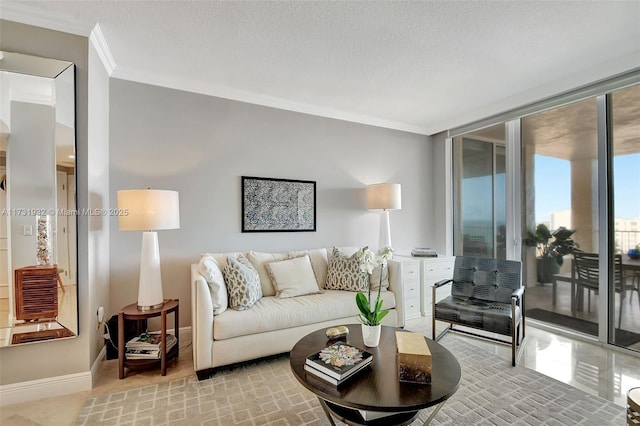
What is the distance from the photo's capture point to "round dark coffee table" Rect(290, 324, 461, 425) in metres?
1.28

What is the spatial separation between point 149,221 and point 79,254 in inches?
20.1

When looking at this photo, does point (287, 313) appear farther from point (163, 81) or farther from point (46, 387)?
point (163, 81)

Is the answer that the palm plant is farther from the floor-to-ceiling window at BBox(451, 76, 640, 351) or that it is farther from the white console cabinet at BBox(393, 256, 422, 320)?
the white console cabinet at BBox(393, 256, 422, 320)

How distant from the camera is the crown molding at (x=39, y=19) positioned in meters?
1.93

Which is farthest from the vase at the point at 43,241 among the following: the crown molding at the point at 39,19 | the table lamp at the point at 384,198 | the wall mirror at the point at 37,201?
the table lamp at the point at 384,198

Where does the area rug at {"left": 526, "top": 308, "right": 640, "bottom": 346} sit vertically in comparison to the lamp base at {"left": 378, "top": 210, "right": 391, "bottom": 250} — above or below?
below

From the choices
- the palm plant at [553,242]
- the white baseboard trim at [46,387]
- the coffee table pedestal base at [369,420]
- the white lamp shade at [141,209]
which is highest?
the white lamp shade at [141,209]

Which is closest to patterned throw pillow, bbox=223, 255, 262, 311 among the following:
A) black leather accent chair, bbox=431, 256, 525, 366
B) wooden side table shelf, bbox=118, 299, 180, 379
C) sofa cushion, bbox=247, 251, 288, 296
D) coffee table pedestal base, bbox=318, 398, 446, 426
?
sofa cushion, bbox=247, 251, 288, 296

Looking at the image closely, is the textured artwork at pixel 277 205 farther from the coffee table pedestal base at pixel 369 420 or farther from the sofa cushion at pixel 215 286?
the coffee table pedestal base at pixel 369 420

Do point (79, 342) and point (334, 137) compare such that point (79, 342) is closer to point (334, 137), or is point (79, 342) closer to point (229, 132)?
point (229, 132)

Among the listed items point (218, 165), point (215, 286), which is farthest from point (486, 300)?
point (218, 165)

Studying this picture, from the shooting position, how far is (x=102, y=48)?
7.78ft

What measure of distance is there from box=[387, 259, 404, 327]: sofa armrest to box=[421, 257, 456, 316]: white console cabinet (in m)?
0.74

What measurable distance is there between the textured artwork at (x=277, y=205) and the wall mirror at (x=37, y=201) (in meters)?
1.53
